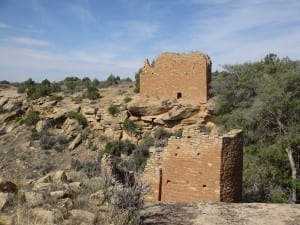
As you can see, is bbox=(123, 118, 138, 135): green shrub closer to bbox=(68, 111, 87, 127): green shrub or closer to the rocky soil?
the rocky soil

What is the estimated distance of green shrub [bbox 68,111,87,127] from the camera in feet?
94.2

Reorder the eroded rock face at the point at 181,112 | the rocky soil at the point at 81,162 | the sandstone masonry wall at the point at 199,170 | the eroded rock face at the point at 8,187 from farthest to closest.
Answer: the eroded rock face at the point at 181,112, the sandstone masonry wall at the point at 199,170, the eroded rock face at the point at 8,187, the rocky soil at the point at 81,162

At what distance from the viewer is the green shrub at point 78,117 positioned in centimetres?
2870

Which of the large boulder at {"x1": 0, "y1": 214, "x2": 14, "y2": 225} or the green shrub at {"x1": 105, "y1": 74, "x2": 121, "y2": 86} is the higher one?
the green shrub at {"x1": 105, "y1": 74, "x2": 121, "y2": 86}

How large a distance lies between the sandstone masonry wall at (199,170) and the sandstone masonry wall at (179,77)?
16.4 m

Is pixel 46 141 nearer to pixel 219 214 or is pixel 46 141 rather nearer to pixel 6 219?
pixel 219 214

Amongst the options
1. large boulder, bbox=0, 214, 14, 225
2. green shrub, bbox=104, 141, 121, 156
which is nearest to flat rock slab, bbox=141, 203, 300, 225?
large boulder, bbox=0, 214, 14, 225

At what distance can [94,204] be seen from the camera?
4.93 m

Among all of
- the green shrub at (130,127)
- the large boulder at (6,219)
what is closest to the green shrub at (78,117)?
the green shrub at (130,127)

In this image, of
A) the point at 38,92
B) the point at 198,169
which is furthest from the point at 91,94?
the point at 198,169

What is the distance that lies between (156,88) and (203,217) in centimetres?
2042

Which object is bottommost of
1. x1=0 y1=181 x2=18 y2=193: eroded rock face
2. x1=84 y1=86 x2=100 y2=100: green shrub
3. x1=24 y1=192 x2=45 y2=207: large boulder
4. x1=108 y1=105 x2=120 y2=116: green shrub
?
x1=24 y1=192 x2=45 y2=207: large boulder

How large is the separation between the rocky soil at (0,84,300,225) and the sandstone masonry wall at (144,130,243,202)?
130cm

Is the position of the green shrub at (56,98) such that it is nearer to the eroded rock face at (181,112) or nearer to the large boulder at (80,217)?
the eroded rock face at (181,112)
